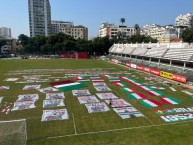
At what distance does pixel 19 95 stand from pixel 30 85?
875 centimetres

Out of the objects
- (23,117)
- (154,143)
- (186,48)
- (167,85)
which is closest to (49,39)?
(186,48)

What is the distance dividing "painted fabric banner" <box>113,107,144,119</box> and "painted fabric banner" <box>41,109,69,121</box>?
7.00 m

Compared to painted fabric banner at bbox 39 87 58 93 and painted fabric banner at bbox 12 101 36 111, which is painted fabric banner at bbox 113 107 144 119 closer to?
painted fabric banner at bbox 12 101 36 111

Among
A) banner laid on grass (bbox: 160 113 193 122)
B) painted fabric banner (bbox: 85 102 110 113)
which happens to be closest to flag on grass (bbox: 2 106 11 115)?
painted fabric banner (bbox: 85 102 110 113)

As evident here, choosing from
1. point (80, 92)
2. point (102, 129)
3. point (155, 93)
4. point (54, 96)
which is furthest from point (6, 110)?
point (155, 93)

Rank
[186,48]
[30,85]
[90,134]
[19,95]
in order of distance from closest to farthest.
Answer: [90,134] → [19,95] → [30,85] → [186,48]

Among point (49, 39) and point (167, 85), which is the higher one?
point (49, 39)

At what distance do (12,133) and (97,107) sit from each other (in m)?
13.6

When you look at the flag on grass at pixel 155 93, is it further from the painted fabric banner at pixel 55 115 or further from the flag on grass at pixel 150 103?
the painted fabric banner at pixel 55 115

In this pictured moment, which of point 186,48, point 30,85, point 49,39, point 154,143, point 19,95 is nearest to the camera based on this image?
point 154,143

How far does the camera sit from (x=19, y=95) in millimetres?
36531

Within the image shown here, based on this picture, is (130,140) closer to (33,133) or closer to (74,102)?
(33,133)

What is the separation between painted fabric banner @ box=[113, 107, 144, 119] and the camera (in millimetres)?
26688

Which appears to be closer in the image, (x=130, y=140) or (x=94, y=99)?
(x=130, y=140)
